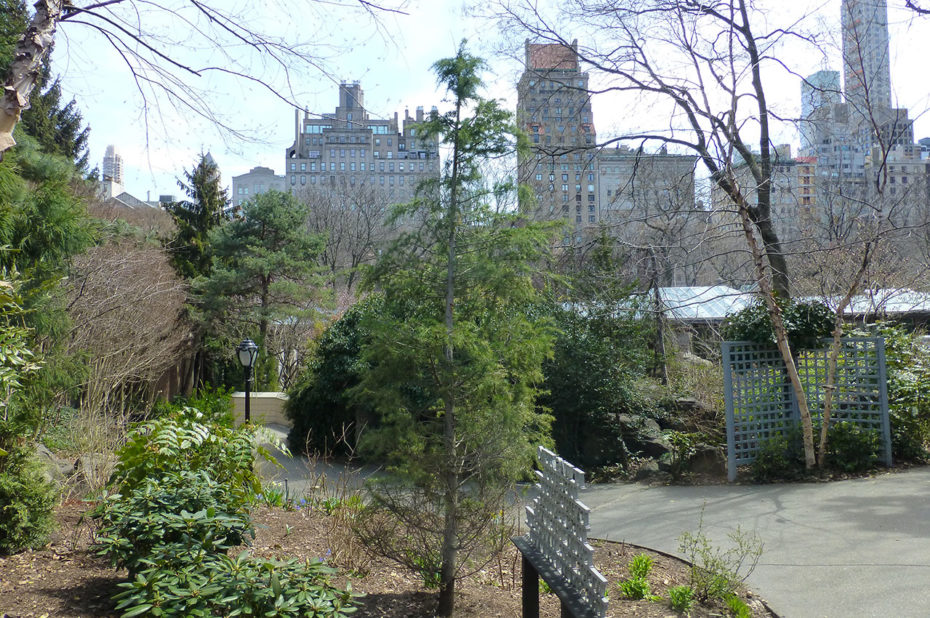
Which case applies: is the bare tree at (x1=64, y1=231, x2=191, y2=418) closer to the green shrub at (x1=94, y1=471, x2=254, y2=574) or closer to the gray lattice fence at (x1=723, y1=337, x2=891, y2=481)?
the green shrub at (x1=94, y1=471, x2=254, y2=574)

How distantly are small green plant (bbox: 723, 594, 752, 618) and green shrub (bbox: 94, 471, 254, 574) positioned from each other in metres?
2.78

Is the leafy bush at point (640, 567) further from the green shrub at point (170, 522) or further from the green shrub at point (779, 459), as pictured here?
the green shrub at point (779, 459)

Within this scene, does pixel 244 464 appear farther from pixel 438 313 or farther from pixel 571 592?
pixel 571 592

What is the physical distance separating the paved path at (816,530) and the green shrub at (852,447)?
0.33m

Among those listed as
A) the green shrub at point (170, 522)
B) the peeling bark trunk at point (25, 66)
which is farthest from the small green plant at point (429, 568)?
the peeling bark trunk at point (25, 66)

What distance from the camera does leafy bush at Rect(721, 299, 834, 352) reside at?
8414 mm

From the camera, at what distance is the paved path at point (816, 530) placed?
13.9 ft

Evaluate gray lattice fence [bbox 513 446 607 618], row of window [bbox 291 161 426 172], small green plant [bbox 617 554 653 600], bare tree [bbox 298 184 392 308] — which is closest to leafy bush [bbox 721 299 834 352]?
small green plant [bbox 617 554 653 600]

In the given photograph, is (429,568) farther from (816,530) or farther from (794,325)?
(794,325)

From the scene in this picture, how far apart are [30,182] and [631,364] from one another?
8.56 metres

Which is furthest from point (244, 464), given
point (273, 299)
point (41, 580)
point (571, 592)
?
point (273, 299)

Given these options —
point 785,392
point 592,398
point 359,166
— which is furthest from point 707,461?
point 359,166

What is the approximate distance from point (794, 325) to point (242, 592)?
7.52 metres

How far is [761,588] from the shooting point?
4.46 m
